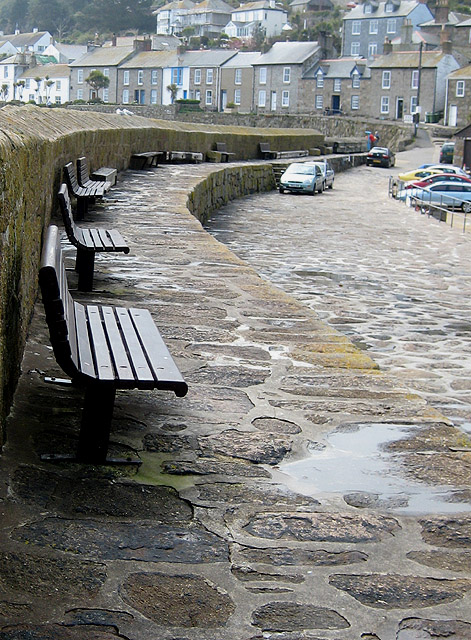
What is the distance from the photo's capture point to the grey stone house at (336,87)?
271ft

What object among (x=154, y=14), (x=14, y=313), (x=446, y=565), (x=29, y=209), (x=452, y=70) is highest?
(x=154, y=14)

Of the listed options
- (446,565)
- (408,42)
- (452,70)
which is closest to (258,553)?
(446,565)

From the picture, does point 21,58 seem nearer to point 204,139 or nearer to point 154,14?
point 154,14

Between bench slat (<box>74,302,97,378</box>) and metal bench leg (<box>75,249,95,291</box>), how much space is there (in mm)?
2240

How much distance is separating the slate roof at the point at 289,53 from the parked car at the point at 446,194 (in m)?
56.4

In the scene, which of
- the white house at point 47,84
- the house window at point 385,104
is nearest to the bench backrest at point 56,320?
the house window at point 385,104

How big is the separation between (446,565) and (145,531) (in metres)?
1.07

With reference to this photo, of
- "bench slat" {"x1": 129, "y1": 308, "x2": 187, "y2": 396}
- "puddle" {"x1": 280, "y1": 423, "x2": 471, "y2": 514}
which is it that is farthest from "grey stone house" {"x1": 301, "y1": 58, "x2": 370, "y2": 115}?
"puddle" {"x1": 280, "y1": 423, "x2": 471, "y2": 514}

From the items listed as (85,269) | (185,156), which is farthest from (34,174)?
(185,156)

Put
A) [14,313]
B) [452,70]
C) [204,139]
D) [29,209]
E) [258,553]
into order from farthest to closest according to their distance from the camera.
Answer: [452,70] → [204,139] → [29,209] → [14,313] → [258,553]

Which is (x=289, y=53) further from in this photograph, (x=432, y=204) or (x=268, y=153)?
(x=432, y=204)

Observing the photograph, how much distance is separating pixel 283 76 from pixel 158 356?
3438 inches

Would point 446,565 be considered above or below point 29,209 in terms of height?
below

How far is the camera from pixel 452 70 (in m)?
75.6
